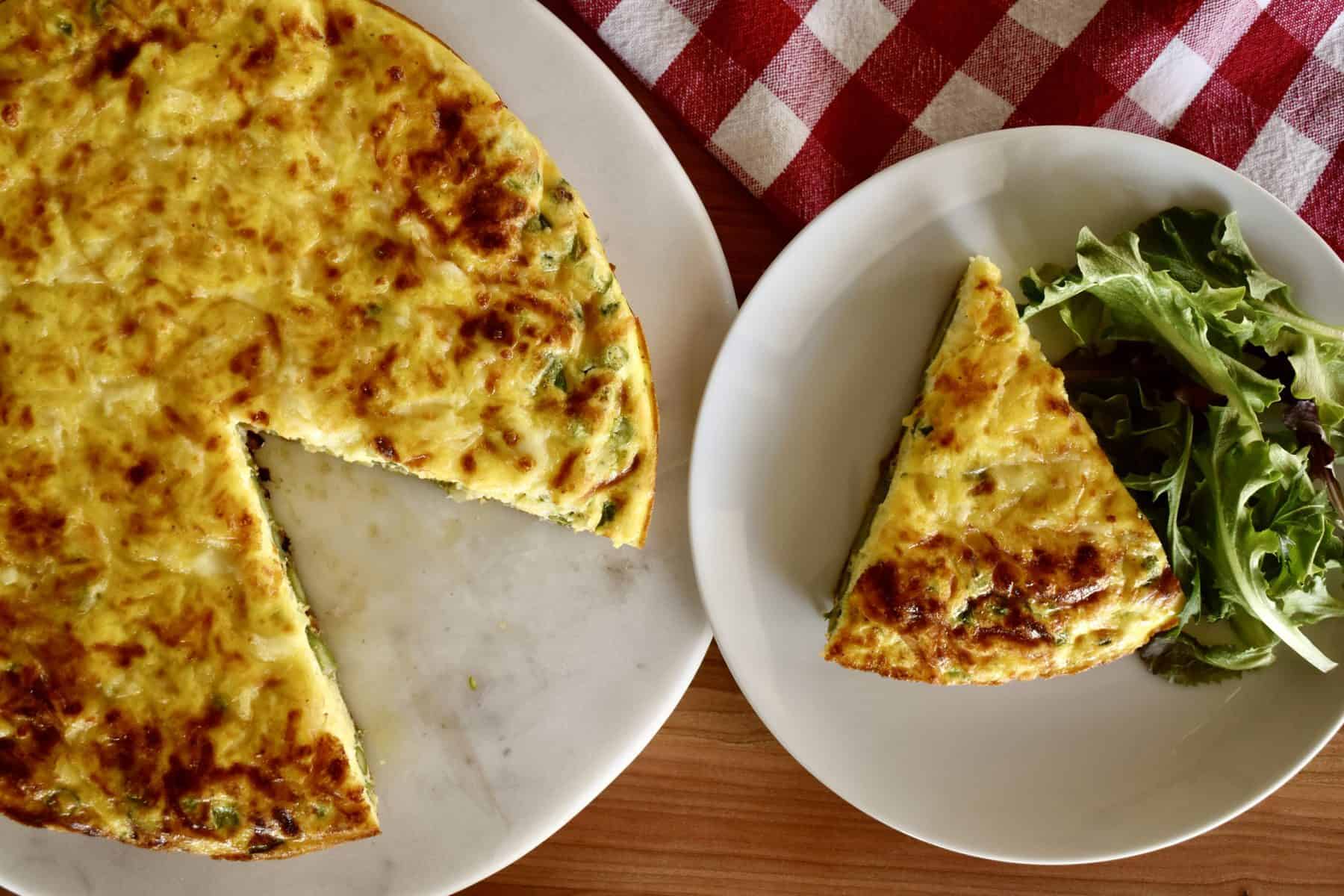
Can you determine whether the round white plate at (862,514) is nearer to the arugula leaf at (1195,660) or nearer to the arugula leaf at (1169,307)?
the arugula leaf at (1195,660)

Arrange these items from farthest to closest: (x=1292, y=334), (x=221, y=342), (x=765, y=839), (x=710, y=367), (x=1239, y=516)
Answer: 1. (x=765, y=839)
2. (x=710, y=367)
3. (x=1292, y=334)
4. (x=1239, y=516)
5. (x=221, y=342)

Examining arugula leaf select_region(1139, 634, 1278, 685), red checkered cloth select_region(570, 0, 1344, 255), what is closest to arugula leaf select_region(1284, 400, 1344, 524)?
arugula leaf select_region(1139, 634, 1278, 685)

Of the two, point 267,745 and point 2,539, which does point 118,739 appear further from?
point 2,539

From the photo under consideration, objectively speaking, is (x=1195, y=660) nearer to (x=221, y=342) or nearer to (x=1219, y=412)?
(x=1219, y=412)

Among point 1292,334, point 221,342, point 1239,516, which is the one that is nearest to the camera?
point 221,342

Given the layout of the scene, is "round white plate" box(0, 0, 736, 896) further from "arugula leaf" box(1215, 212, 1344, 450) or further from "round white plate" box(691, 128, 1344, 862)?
"arugula leaf" box(1215, 212, 1344, 450)

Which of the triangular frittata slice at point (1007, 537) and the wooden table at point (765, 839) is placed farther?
the wooden table at point (765, 839)

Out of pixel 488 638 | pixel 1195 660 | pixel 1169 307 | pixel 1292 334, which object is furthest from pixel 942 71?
pixel 488 638

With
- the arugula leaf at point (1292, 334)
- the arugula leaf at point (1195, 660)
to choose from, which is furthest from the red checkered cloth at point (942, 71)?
the arugula leaf at point (1195, 660)
